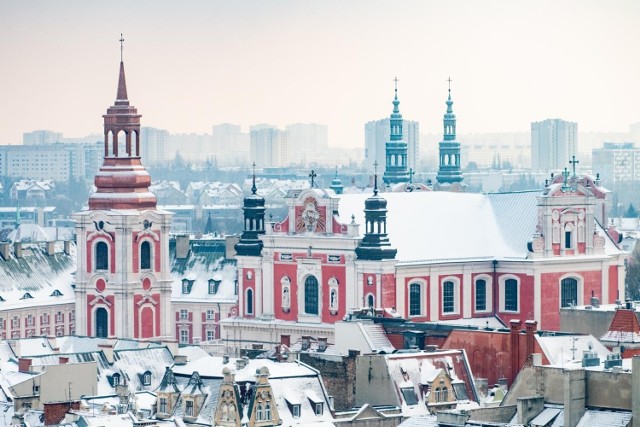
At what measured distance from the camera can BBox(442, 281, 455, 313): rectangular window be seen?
108 metres

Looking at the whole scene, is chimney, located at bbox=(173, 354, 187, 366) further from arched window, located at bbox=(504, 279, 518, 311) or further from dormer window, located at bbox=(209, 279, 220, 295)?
dormer window, located at bbox=(209, 279, 220, 295)

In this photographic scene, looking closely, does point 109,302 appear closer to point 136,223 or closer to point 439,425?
point 136,223

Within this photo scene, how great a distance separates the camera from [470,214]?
371 feet

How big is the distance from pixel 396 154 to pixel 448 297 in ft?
193

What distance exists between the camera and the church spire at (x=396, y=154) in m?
162

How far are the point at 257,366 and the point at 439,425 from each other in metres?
11.0

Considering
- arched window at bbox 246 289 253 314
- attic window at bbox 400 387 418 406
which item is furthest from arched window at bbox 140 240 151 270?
attic window at bbox 400 387 418 406

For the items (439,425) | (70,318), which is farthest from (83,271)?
(439,425)

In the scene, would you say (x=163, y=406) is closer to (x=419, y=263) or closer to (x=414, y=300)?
(x=414, y=300)

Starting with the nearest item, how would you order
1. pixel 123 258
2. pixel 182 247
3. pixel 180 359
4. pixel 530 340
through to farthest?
pixel 530 340
pixel 180 359
pixel 123 258
pixel 182 247

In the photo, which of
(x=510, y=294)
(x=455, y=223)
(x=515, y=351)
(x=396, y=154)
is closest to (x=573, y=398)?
(x=515, y=351)

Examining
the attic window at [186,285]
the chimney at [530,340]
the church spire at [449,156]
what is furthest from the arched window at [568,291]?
the church spire at [449,156]

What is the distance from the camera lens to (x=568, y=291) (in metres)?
109

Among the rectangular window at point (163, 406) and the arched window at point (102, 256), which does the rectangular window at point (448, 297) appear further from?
the rectangular window at point (163, 406)
